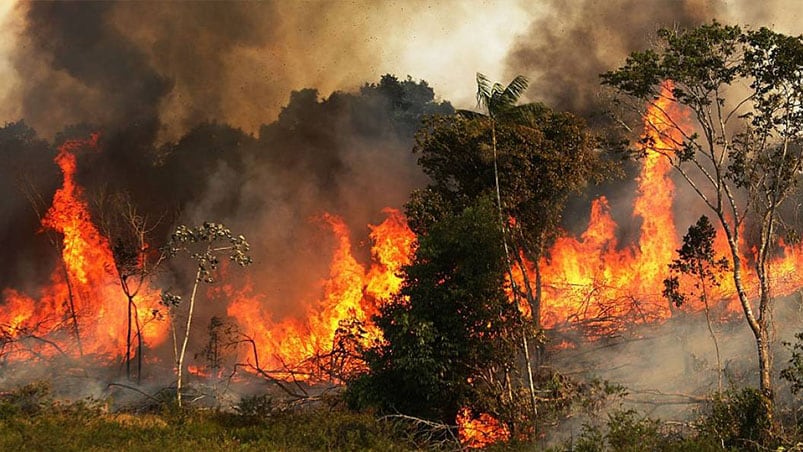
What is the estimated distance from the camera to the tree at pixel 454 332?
55.5 feet

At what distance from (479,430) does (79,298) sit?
91.5ft

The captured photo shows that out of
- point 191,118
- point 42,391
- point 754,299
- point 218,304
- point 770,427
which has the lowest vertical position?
point 770,427

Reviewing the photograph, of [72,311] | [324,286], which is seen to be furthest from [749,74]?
[72,311]

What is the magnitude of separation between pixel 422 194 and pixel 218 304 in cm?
1943

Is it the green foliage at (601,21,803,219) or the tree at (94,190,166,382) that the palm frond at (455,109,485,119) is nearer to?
the green foliage at (601,21,803,219)

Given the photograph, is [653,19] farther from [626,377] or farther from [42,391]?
[42,391]

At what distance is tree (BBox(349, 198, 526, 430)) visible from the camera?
16.9 metres

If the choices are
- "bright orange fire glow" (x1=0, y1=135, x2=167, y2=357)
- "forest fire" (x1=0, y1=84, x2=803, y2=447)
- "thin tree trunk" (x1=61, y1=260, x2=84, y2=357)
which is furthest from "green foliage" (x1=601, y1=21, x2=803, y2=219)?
"thin tree trunk" (x1=61, y1=260, x2=84, y2=357)

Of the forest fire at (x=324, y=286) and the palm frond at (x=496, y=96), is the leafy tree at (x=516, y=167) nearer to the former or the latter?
the palm frond at (x=496, y=96)

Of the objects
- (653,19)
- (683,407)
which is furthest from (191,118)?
(683,407)

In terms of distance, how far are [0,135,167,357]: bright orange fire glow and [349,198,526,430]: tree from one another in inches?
831

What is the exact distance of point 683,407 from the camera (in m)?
20.3

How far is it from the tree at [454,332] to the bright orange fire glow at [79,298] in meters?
21.1

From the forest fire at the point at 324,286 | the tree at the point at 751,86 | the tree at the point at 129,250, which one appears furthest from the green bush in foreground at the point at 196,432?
the forest fire at the point at 324,286
